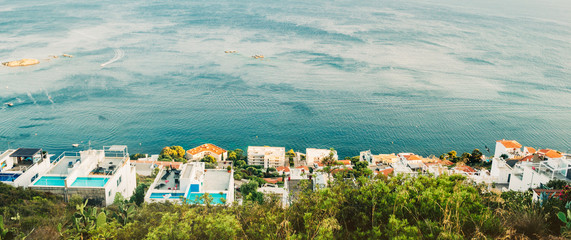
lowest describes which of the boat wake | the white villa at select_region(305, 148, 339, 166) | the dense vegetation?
the white villa at select_region(305, 148, 339, 166)

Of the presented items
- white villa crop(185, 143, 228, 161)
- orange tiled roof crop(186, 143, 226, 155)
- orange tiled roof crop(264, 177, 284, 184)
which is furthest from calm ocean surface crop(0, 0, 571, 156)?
orange tiled roof crop(264, 177, 284, 184)

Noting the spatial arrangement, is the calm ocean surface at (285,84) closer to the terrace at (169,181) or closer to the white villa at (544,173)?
the white villa at (544,173)

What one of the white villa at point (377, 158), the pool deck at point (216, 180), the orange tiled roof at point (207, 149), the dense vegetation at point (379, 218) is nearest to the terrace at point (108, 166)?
the pool deck at point (216, 180)

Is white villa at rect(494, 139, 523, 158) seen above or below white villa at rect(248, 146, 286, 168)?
above

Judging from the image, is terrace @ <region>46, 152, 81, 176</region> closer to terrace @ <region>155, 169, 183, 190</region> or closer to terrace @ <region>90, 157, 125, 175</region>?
terrace @ <region>90, 157, 125, 175</region>

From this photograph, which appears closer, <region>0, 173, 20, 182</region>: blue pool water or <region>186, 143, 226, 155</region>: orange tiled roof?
<region>0, 173, 20, 182</region>: blue pool water

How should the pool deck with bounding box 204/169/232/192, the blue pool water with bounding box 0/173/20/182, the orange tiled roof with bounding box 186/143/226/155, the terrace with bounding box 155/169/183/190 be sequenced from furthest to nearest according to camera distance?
the orange tiled roof with bounding box 186/143/226/155
the pool deck with bounding box 204/169/232/192
the terrace with bounding box 155/169/183/190
the blue pool water with bounding box 0/173/20/182

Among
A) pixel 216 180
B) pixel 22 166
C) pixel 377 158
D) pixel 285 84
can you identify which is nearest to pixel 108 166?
pixel 22 166
